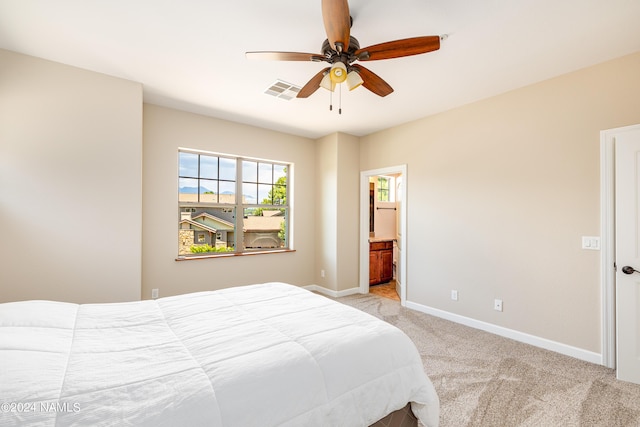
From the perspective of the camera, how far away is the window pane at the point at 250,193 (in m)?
4.59

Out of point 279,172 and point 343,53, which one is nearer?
point 343,53

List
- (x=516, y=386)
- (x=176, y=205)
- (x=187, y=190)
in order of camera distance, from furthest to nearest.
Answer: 1. (x=187, y=190)
2. (x=176, y=205)
3. (x=516, y=386)

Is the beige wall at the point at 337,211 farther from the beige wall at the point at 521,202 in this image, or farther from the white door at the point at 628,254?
the white door at the point at 628,254

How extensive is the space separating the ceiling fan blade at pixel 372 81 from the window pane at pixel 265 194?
2805 millimetres

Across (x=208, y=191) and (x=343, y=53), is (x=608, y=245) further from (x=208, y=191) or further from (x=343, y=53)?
(x=208, y=191)

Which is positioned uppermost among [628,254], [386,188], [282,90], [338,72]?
[282,90]

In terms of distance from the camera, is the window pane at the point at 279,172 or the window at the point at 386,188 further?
the window at the point at 386,188

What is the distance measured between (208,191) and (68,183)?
171 cm

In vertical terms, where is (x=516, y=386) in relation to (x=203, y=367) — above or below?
below

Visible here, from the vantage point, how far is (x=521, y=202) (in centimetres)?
311

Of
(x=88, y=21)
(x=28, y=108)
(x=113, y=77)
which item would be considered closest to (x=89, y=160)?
(x=28, y=108)

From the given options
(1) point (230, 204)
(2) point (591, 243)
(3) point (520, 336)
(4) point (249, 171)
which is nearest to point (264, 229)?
(1) point (230, 204)

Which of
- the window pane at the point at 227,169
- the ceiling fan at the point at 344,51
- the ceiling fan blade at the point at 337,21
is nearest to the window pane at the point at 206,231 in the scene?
the window pane at the point at 227,169

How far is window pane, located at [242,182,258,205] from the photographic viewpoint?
459cm
